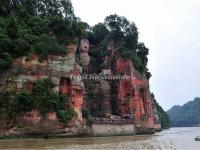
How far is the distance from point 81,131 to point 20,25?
15.5 m

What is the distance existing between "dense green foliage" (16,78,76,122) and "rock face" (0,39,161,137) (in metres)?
0.96

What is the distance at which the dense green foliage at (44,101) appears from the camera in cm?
4431

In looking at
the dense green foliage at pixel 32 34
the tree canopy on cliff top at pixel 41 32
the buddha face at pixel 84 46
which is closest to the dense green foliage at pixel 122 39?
the tree canopy on cliff top at pixel 41 32

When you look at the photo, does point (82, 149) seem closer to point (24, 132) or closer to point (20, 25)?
point (24, 132)

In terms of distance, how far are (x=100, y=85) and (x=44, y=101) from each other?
23.3 m

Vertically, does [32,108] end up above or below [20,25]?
below

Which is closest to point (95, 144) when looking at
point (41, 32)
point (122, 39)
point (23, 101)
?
point (23, 101)

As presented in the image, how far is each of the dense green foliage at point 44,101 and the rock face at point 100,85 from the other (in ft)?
3.14

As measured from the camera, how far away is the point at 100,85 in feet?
224

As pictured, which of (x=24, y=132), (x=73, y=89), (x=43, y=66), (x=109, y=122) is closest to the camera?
(x=24, y=132)

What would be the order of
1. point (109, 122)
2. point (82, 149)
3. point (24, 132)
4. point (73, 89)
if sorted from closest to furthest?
point (82, 149) < point (24, 132) < point (73, 89) < point (109, 122)

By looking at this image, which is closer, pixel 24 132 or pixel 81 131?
pixel 24 132

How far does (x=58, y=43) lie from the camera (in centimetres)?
5100

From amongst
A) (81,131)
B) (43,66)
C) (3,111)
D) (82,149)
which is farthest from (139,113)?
(82,149)
